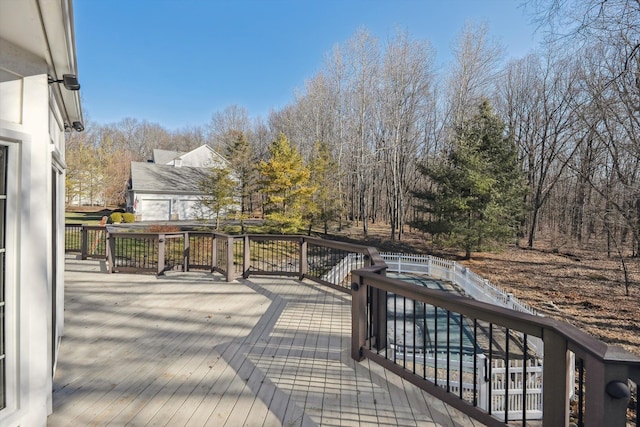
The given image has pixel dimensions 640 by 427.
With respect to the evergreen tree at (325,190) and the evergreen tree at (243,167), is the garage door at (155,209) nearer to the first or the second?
the evergreen tree at (243,167)

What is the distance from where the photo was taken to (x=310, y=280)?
6316 mm

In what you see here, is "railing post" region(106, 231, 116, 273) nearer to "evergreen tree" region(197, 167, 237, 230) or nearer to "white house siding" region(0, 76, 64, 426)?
"white house siding" region(0, 76, 64, 426)

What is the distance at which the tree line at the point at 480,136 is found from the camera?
9.05m

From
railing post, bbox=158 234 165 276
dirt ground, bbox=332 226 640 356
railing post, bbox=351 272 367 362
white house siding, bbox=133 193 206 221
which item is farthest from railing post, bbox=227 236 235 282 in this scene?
white house siding, bbox=133 193 206 221

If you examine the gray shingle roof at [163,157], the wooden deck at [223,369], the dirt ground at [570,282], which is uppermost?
the gray shingle roof at [163,157]

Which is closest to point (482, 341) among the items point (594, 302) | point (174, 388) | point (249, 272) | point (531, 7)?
point (594, 302)

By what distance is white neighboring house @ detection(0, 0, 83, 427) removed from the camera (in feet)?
5.82

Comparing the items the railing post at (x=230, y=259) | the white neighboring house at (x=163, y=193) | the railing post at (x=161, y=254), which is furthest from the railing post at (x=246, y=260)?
the white neighboring house at (x=163, y=193)

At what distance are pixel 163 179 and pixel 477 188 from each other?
2336 cm

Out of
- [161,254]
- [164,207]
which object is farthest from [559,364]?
[164,207]

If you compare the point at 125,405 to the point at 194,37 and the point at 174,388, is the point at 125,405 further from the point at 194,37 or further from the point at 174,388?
the point at 194,37

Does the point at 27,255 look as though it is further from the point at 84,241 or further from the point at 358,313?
the point at 84,241

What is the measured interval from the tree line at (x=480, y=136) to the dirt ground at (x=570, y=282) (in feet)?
3.85

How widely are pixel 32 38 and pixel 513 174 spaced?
17615 millimetres
